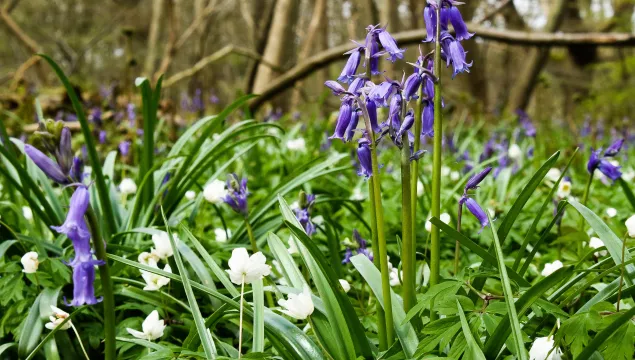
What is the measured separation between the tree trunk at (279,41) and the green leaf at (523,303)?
6598mm

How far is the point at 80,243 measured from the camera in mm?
1254

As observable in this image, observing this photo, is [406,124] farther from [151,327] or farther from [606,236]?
[151,327]

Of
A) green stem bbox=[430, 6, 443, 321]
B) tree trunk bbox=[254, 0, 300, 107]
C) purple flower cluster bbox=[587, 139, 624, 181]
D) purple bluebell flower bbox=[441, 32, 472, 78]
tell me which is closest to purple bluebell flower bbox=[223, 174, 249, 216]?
green stem bbox=[430, 6, 443, 321]

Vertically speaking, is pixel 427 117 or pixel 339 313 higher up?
pixel 427 117

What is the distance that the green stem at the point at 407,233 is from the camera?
4.64 feet

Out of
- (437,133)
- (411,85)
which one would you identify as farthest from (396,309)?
(411,85)

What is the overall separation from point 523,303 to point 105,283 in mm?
1002

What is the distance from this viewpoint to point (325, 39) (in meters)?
13.3

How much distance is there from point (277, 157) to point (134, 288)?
9.36 feet

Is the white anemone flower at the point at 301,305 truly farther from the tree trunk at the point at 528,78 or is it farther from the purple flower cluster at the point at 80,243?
the tree trunk at the point at 528,78

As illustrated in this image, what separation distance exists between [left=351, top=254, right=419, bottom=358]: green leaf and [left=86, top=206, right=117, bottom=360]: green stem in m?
0.65

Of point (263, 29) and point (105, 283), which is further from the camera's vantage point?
point (263, 29)

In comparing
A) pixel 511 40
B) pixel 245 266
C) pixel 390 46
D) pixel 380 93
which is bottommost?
pixel 245 266

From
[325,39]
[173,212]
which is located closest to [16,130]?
[173,212]
